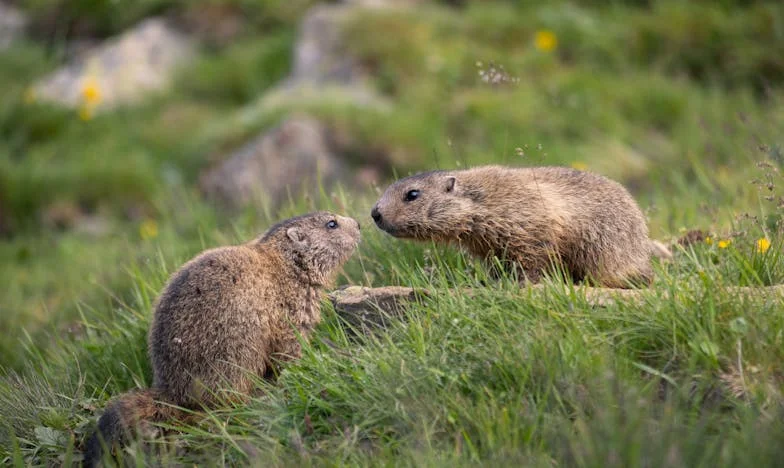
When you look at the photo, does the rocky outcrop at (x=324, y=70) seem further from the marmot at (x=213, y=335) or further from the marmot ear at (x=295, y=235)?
the marmot at (x=213, y=335)

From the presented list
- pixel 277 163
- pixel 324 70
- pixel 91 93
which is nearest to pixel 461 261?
pixel 277 163

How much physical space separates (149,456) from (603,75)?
8478mm

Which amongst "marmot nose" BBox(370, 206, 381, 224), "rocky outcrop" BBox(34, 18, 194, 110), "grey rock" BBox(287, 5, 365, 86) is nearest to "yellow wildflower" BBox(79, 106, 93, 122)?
"rocky outcrop" BBox(34, 18, 194, 110)

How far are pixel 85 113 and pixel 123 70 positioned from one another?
1270mm

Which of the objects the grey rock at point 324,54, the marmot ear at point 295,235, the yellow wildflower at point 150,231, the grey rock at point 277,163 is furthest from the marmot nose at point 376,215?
the grey rock at point 324,54

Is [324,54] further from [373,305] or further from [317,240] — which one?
[373,305]

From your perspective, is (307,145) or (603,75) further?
(603,75)

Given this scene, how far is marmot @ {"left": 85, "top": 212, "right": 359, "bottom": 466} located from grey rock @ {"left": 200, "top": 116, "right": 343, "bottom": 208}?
5.15 m

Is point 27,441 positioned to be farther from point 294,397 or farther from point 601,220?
point 601,220

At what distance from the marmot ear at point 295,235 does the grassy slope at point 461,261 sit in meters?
0.46

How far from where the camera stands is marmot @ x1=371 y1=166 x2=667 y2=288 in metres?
5.29

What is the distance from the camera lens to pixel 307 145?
10516mm

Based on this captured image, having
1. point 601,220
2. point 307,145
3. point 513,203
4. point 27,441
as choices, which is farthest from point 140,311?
point 307,145

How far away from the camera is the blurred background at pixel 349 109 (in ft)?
32.6
